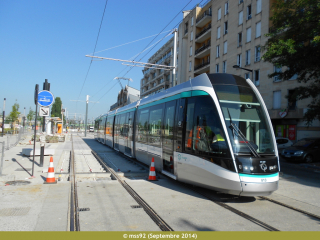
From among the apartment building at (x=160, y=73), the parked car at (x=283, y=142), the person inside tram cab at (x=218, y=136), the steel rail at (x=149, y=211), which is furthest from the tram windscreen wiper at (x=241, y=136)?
the apartment building at (x=160, y=73)

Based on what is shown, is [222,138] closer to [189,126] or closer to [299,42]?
[189,126]

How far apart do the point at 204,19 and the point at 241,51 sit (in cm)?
1068

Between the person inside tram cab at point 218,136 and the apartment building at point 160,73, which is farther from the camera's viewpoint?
the apartment building at point 160,73

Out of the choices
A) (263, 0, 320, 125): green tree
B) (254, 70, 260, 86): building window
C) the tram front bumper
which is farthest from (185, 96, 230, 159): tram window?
(254, 70, 260, 86): building window

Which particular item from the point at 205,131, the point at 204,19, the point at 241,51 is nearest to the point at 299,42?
the point at 205,131

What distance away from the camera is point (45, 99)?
1097 centimetres

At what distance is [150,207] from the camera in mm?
6258

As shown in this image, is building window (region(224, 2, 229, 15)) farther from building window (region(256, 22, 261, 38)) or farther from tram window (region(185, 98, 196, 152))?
tram window (region(185, 98, 196, 152))

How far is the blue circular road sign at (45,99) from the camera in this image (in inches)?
429

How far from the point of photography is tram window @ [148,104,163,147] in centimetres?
1036

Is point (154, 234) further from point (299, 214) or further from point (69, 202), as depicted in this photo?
point (299, 214)

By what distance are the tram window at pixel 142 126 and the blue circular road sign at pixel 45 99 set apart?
12.8ft

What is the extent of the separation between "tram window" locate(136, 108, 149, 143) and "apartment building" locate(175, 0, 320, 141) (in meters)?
12.8

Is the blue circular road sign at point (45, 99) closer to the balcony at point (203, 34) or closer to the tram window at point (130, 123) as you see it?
the tram window at point (130, 123)
